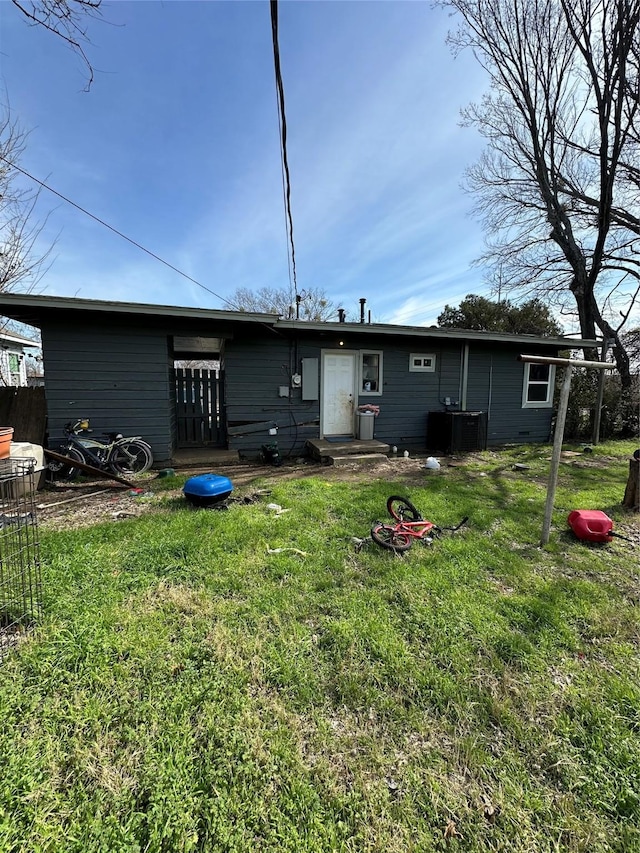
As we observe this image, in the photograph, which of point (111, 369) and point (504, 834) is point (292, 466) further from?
point (504, 834)

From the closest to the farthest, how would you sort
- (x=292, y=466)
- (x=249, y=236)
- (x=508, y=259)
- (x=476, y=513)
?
(x=476, y=513) → (x=292, y=466) → (x=249, y=236) → (x=508, y=259)

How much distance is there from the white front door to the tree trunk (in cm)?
476

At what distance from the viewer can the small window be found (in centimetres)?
803

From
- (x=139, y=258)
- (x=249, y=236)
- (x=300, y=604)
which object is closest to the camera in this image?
(x=300, y=604)

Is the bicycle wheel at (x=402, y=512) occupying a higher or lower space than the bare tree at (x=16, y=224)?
lower

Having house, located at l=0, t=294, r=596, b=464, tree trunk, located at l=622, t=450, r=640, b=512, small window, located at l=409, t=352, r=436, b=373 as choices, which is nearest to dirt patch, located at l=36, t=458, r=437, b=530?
house, located at l=0, t=294, r=596, b=464

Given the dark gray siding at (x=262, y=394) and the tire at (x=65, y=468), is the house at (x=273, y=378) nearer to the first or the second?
the dark gray siding at (x=262, y=394)

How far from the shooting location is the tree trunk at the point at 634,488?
4.17 m

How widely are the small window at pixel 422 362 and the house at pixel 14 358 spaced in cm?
1188

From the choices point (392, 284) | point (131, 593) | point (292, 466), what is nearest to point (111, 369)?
point (292, 466)

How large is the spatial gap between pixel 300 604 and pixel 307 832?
3.95ft

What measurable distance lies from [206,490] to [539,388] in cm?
898

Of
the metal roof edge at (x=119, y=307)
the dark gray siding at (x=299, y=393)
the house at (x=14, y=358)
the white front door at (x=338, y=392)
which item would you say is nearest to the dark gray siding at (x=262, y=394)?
the dark gray siding at (x=299, y=393)

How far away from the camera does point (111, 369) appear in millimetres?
5973
